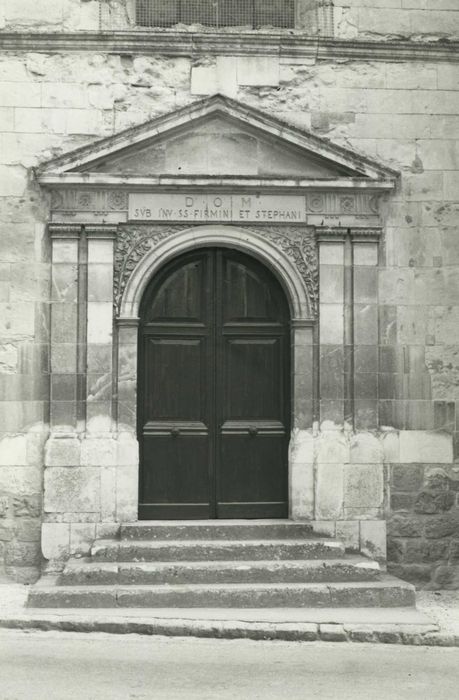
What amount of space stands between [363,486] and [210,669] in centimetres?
335

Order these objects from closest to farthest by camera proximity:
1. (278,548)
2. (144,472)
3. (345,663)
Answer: (345,663)
(278,548)
(144,472)

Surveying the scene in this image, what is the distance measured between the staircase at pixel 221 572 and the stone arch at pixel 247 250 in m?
2.13

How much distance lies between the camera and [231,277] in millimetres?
10086

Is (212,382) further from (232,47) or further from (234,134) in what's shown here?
(232,47)

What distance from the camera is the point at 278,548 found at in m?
9.26

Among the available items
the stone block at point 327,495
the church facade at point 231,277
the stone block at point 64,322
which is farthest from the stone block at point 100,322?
the stone block at point 327,495

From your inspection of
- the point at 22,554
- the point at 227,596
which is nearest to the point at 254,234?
the point at 227,596

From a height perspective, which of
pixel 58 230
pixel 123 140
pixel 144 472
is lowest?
pixel 144 472

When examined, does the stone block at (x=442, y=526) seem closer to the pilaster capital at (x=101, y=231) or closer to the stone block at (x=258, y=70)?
the pilaster capital at (x=101, y=231)

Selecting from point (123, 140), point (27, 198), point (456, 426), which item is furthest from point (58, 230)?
point (456, 426)

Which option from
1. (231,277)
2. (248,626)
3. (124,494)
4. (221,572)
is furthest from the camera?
(231,277)

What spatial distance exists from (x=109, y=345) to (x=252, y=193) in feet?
6.65

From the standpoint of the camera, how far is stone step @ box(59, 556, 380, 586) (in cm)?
878

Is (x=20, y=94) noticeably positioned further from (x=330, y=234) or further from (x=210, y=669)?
(x=210, y=669)
